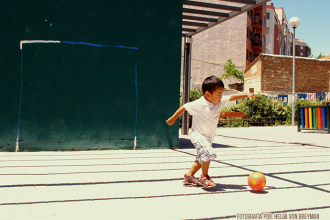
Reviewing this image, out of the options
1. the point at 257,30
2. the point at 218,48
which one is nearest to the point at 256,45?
→ the point at 257,30

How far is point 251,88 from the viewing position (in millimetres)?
35000

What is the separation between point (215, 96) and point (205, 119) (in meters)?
0.32

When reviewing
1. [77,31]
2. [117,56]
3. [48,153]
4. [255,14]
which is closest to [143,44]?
[117,56]

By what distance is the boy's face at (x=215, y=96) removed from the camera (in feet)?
12.3

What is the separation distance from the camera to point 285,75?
3378cm

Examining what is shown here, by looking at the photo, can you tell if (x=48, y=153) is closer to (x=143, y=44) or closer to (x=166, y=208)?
(x=143, y=44)

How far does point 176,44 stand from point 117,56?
1.51 meters

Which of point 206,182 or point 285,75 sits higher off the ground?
point 285,75

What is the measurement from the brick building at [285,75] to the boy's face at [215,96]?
3044 centimetres

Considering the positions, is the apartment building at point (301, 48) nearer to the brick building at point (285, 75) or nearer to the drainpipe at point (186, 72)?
the brick building at point (285, 75)

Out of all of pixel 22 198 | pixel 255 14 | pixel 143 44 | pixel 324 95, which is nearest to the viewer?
pixel 22 198

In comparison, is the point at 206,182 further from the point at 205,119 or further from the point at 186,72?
the point at 186,72

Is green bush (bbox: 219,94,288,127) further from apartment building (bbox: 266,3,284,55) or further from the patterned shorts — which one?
apartment building (bbox: 266,3,284,55)

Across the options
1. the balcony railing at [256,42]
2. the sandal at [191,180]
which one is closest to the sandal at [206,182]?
the sandal at [191,180]
